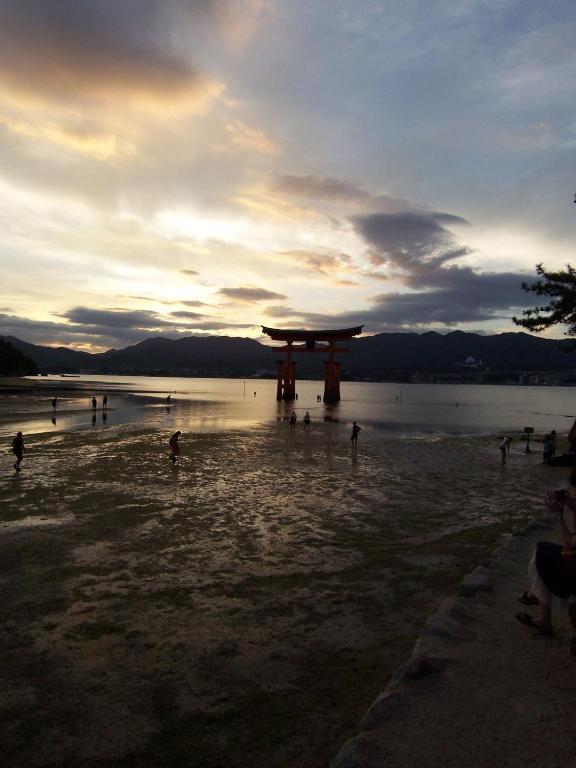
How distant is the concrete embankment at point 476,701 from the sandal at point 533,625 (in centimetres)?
5

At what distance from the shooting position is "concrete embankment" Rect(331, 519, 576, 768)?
10.1 feet

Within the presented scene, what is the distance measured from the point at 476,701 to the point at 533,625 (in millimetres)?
1501

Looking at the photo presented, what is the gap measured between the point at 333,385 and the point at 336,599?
197 ft

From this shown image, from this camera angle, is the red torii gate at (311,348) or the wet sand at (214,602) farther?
the red torii gate at (311,348)

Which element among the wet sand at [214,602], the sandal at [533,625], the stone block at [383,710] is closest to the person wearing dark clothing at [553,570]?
the sandal at [533,625]

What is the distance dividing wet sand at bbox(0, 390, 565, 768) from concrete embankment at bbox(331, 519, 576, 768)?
0.56 meters

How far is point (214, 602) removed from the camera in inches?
254

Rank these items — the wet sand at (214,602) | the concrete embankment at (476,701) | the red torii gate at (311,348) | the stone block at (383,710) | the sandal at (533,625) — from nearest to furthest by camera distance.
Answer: the concrete embankment at (476,701)
the stone block at (383,710)
the wet sand at (214,602)
the sandal at (533,625)
the red torii gate at (311,348)

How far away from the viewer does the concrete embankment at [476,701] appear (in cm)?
309

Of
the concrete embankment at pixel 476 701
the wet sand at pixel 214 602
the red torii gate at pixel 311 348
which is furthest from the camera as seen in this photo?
the red torii gate at pixel 311 348

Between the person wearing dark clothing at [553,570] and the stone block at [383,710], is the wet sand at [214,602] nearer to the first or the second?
the stone block at [383,710]

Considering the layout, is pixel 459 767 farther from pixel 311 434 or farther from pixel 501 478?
pixel 311 434

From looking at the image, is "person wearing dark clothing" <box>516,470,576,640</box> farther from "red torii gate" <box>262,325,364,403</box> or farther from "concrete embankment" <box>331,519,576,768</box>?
"red torii gate" <box>262,325,364,403</box>

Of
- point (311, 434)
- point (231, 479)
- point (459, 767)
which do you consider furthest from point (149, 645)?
point (311, 434)
